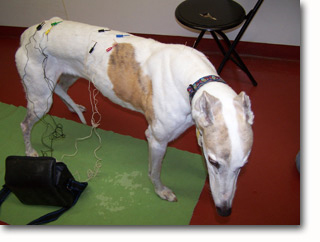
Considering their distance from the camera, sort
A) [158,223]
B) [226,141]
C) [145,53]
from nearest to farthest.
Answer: [226,141] < [145,53] < [158,223]

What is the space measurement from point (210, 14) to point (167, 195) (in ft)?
6.06

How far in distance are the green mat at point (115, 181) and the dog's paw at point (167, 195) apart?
41mm

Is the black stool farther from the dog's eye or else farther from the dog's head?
the dog's eye

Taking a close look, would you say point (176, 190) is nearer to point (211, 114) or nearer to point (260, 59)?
point (211, 114)

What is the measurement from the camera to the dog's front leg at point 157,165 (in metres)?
2.08

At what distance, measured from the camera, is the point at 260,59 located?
13.1ft

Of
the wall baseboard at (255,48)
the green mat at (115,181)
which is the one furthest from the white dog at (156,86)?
the wall baseboard at (255,48)

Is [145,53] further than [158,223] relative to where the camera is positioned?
No

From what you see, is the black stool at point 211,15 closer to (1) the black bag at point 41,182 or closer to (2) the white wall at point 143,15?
(2) the white wall at point 143,15

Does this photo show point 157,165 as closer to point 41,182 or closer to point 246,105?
point 41,182

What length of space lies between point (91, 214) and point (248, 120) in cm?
154

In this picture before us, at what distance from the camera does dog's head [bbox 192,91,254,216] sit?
1.34 metres

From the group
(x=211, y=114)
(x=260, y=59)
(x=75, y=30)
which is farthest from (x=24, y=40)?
(x=260, y=59)

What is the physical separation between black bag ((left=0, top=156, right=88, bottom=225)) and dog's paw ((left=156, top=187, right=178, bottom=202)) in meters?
0.74
